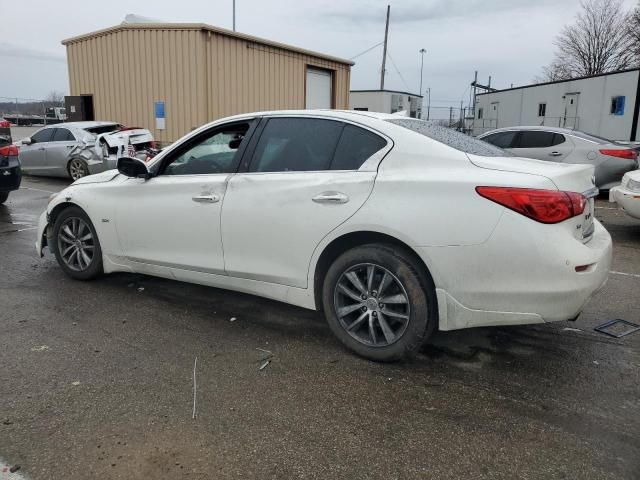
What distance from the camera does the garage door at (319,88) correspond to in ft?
70.6

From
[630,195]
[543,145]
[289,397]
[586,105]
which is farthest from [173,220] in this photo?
[586,105]

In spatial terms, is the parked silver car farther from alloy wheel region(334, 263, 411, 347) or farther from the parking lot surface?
alloy wheel region(334, 263, 411, 347)

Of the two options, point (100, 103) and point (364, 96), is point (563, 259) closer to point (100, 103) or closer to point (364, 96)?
point (100, 103)

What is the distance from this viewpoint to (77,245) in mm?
5051

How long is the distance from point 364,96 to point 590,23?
19.3m

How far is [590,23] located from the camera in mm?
42531

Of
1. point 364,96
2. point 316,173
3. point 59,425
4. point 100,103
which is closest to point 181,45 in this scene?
point 100,103

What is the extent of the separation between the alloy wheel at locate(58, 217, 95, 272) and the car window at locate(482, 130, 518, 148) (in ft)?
29.5

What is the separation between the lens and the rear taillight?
3.00 metres

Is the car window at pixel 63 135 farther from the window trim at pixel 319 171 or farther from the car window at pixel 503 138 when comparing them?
the window trim at pixel 319 171

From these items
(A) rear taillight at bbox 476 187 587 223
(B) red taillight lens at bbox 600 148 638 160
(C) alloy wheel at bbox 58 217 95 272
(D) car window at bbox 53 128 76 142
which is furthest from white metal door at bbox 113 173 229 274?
(D) car window at bbox 53 128 76 142

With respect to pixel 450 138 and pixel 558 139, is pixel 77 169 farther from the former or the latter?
pixel 450 138

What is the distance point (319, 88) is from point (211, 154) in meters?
18.7

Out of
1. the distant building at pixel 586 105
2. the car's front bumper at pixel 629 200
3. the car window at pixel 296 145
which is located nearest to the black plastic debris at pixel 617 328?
the car window at pixel 296 145
